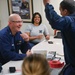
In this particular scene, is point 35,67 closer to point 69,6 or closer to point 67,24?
point 67,24

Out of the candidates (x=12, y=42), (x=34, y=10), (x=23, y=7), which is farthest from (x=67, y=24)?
(x=23, y=7)

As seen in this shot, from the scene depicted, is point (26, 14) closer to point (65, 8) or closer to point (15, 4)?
point (15, 4)

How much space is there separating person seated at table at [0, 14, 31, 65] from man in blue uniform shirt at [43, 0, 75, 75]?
2.11 feet

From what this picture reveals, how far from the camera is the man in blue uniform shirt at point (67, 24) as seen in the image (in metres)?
1.77

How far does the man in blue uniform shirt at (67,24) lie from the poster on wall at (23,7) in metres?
2.98

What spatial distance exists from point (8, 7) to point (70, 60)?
3.45 metres

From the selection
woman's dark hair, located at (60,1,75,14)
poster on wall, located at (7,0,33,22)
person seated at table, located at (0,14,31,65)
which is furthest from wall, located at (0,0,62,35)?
woman's dark hair, located at (60,1,75,14)

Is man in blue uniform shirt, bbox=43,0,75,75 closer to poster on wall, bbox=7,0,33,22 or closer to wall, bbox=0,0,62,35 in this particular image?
wall, bbox=0,0,62,35

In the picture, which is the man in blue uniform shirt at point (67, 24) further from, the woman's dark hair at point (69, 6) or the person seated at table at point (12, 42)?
the person seated at table at point (12, 42)

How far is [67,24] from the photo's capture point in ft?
5.82

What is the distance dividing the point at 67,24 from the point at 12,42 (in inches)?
41.4

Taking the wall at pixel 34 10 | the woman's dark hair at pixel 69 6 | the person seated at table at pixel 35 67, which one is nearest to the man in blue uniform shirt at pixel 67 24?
the woman's dark hair at pixel 69 6

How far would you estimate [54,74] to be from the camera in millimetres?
2193

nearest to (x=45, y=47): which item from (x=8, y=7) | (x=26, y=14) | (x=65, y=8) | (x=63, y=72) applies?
(x=63, y=72)
